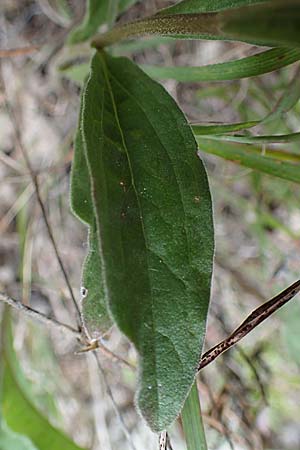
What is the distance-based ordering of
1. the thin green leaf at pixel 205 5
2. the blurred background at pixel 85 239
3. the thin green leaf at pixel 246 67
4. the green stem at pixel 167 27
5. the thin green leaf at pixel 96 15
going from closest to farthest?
1. the green stem at pixel 167 27
2. the thin green leaf at pixel 205 5
3. the thin green leaf at pixel 246 67
4. the thin green leaf at pixel 96 15
5. the blurred background at pixel 85 239

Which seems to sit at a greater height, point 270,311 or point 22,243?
point 22,243

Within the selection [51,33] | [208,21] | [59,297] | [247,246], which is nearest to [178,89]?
[51,33]

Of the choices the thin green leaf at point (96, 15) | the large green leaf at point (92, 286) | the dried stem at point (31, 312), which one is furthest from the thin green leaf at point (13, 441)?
the thin green leaf at point (96, 15)

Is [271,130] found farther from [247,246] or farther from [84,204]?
[84,204]

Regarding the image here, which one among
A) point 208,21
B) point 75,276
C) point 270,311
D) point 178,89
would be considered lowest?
point 270,311

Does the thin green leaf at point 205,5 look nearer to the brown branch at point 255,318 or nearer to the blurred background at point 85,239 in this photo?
the brown branch at point 255,318

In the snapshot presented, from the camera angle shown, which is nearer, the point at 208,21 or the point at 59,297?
the point at 208,21
